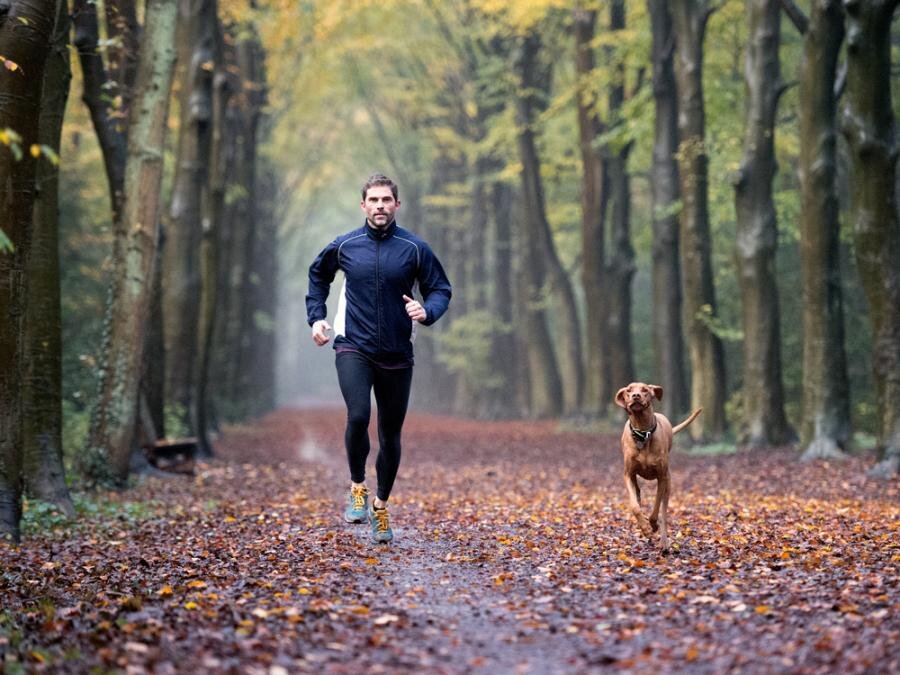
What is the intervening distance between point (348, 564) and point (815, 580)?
3017 mm

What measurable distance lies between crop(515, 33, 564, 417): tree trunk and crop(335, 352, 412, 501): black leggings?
21.8 metres

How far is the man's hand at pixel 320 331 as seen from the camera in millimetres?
7812

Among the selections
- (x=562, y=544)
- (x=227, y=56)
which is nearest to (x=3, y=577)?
(x=562, y=544)

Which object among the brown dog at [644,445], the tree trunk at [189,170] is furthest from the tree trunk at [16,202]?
A: the tree trunk at [189,170]

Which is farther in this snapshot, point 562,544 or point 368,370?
point 562,544

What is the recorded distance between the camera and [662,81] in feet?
73.5

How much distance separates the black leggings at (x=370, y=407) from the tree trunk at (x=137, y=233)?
5.81 meters

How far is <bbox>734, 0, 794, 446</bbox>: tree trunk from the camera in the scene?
18281mm

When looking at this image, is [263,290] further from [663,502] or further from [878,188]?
[663,502]

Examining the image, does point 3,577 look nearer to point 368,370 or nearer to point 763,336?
point 368,370

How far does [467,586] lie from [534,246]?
85.1ft

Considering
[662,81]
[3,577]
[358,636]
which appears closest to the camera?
[358,636]

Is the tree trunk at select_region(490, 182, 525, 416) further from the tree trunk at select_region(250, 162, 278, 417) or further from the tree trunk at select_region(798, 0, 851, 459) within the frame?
the tree trunk at select_region(798, 0, 851, 459)

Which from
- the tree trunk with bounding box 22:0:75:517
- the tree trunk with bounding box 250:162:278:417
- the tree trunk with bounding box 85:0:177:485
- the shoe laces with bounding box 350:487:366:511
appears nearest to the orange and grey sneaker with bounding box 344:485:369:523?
the shoe laces with bounding box 350:487:366:511
